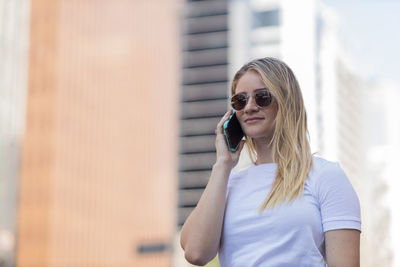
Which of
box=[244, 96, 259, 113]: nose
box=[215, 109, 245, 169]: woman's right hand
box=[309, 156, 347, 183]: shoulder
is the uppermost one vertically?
box=[244, 96, 259, 113]: nose

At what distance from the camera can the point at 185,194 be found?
108188 mm

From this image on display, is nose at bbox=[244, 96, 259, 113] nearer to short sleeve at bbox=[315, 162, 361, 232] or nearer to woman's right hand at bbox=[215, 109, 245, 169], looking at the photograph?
woman's right hand at bbox=[215, 109, 245, 169]

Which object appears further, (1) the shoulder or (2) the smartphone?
(2) the smartphone

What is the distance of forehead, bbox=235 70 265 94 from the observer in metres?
2.24

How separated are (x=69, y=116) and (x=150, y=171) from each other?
23.2 meters

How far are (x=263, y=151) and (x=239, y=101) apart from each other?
0.65 ft

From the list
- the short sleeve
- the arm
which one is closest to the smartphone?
the short sleeve

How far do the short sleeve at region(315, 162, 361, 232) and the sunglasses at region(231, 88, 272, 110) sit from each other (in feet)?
1.06

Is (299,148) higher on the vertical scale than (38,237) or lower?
higher

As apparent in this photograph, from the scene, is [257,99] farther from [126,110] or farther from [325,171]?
[126,110]

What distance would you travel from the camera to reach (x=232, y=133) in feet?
7.70

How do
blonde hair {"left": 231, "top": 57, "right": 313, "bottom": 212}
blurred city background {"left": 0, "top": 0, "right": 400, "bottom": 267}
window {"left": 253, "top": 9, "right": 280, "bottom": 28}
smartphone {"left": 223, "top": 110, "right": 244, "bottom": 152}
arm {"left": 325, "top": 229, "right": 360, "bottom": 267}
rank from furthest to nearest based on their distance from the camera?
window {"left": 253, "top": 9, "right": 280, "bottom": 28}, blurred city background {"left": 0, "top": 0, "right": 400, "bottom": 267}, smartphone {"left": 223, "top": 110, "right": 244, "bottom": 152}, blonde hair {"left": 231, "top": 57, "right": 313, "bottom": 212}, arm {"left": 325, "top": 229, "right": 360, "bottom": 267}

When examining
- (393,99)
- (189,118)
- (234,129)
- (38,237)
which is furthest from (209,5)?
(234,129)

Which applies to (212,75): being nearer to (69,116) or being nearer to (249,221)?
(69,116)
